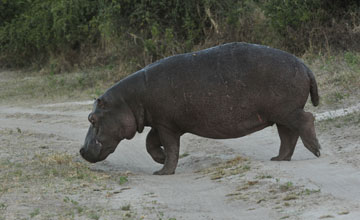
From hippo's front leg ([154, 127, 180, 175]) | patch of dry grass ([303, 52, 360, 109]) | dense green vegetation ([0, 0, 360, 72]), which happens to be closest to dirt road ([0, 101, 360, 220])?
hippo's front leg ([154, 127, 180, 175])

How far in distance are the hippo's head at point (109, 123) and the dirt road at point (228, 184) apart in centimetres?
39

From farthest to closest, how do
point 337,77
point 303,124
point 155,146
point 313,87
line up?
point 337,77 → point 155,146 → point 313,87 → point 303,124

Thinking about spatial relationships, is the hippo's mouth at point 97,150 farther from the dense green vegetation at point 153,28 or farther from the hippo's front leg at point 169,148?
the dense green vegetation at point 153,28

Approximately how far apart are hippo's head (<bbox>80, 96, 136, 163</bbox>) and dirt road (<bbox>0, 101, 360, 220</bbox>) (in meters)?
0.39

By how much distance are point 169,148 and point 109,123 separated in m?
0.73

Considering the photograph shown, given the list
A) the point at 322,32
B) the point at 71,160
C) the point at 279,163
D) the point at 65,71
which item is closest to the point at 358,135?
the point at 279,163

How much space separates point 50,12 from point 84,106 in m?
8.17

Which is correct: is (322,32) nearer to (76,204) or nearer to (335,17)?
(335,17)

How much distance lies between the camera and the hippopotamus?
6.74 metres

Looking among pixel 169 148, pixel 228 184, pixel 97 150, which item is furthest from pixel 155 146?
pixel 228 184

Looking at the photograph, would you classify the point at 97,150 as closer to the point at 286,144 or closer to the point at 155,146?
the point at 155,146

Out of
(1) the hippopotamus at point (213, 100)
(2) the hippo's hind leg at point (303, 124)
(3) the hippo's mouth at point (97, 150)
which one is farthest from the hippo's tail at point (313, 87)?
(3) the hippo's mouth at point (97, 150)

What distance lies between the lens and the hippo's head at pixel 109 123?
7273 mm

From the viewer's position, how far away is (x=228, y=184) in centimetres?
612
